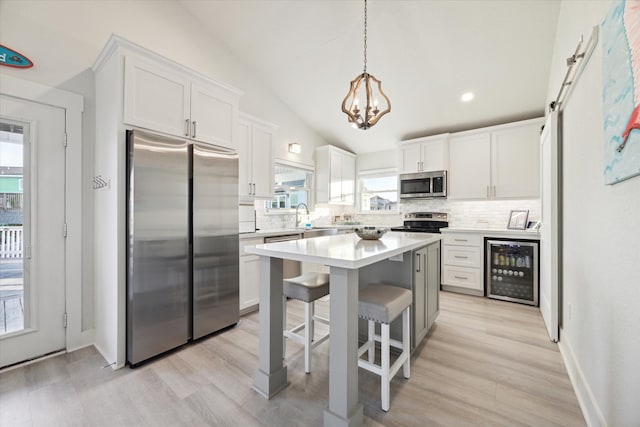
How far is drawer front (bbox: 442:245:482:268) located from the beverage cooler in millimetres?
121

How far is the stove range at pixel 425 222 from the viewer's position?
4363 mm

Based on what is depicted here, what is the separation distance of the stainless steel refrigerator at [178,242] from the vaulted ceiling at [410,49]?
1.73 meters

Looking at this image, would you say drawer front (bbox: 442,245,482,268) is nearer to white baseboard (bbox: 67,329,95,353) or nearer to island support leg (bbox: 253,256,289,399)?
island support leg (bbox: 253,256,289,399)

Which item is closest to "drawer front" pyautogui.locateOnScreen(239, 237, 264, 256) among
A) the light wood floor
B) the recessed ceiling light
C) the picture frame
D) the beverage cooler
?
the light wood floor

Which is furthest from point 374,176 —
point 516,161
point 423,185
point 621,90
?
point 621,90

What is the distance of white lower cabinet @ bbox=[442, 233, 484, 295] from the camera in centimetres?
374

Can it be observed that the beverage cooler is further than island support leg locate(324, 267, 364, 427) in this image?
Yes

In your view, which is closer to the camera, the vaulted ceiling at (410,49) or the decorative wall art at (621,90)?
the decorative wall art at (621,90)

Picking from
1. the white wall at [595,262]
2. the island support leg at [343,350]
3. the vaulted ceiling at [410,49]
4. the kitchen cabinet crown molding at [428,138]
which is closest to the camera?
the white wall at [595,262]

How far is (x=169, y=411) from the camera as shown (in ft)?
5.10

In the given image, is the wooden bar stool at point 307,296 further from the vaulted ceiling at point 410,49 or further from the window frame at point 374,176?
the window frame at point 374,176

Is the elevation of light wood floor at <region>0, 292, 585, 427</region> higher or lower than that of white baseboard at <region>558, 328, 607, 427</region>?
lower

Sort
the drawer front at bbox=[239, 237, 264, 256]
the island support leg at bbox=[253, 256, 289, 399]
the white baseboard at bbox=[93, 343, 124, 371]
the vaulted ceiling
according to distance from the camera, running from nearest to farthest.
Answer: the island support leg at bbox=[253, 256, 289, 399] < the white baseboard at bbox=[93, 343, 124, 371] < the vaulted ceiling < the drawer front at bbox=[239, 237, 264, 256]

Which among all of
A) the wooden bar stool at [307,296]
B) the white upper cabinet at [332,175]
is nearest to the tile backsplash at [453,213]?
the white upper cabinet at [332,175]
